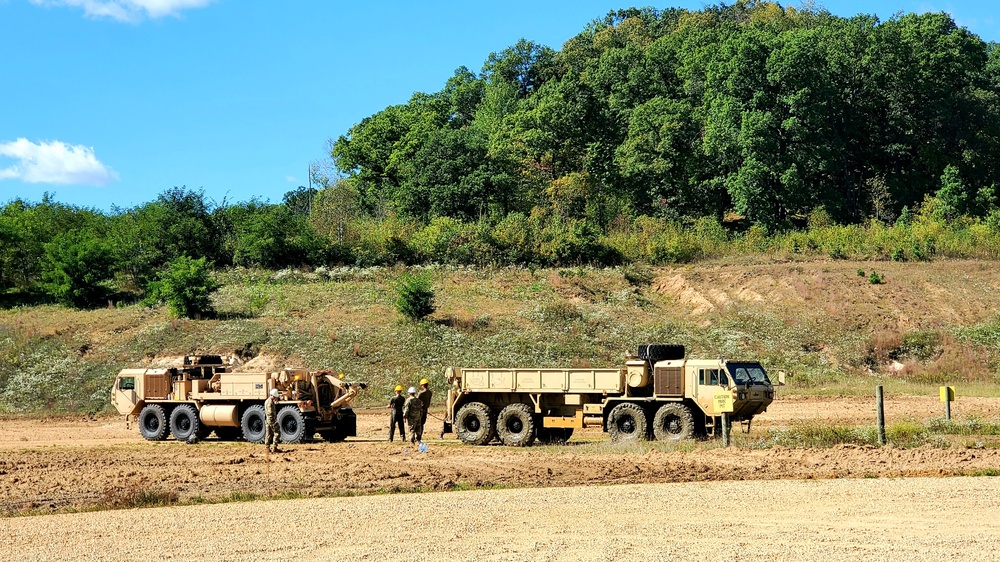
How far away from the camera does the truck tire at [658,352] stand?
2718 centimetres

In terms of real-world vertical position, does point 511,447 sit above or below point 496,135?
below

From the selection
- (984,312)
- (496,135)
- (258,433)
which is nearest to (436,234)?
(496,135)

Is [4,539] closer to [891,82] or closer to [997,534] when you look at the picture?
[997,534]

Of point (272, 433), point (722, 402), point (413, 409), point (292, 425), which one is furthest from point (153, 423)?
point (722, 402)

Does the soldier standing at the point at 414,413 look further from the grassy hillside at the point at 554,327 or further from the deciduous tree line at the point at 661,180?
the deciduous tree line at the point at 661,180

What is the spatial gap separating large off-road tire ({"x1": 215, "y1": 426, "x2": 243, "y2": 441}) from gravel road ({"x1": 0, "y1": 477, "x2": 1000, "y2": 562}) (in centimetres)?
1339

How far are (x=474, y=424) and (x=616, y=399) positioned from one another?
383 centimetres

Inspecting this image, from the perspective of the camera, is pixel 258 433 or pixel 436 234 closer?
pixel 258 433

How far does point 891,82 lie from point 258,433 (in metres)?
60.3

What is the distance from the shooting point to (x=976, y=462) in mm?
21125

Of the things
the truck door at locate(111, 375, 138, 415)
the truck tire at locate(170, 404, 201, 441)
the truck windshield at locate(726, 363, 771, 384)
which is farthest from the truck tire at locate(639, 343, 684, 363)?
the truck door at locate(111, 375, 138, 415)

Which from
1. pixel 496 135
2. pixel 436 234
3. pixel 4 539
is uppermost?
pixel 496 135

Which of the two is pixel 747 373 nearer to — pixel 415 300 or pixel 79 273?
pixel 415 300

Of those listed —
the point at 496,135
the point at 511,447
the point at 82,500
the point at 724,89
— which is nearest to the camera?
the point at 82,500
